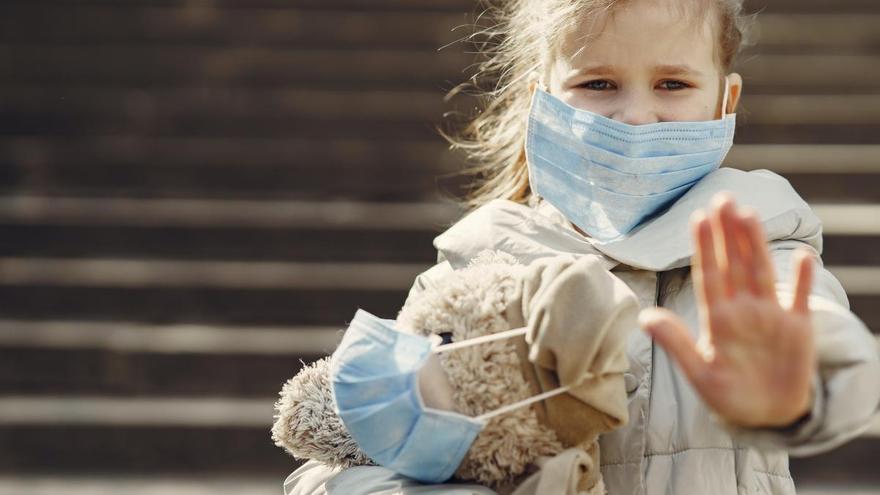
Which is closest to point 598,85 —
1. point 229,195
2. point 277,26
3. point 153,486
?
point 153,486

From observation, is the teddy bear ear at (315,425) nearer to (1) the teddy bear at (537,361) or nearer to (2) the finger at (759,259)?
(1) the teddy bear at (537,361)

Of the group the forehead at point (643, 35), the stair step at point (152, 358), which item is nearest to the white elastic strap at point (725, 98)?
the forehead at point (643, 35)

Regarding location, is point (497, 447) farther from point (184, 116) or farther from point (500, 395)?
point (184, 116)

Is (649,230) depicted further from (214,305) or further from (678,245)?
(214,305)

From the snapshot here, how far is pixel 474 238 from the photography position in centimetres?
194

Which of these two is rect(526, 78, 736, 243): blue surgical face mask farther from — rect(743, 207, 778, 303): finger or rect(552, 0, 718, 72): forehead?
rect(743, 207, 778, 303): finger

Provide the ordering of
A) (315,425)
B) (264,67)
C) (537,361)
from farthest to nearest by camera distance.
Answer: (264,67)
(315,425)
(537,361)

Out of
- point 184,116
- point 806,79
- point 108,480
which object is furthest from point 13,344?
point 806,79

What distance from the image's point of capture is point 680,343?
1321 millimetres

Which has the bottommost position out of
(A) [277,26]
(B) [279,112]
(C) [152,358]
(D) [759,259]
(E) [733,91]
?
(C) [152,358]

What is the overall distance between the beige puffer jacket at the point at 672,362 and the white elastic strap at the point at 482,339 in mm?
174

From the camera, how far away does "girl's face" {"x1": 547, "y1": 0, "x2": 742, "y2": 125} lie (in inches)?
74.7

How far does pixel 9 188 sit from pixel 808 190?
3847mm

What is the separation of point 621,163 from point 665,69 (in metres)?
0.16
